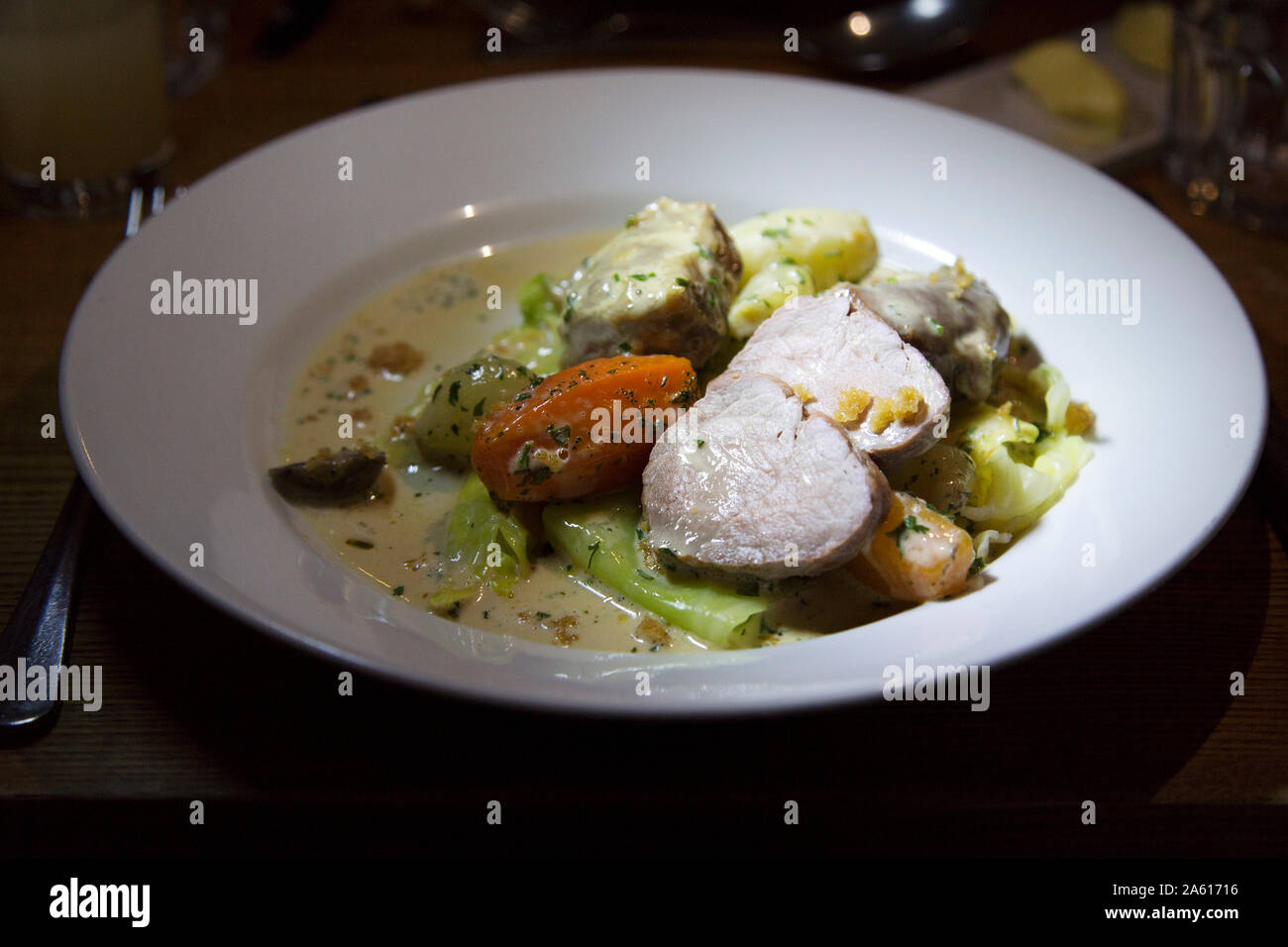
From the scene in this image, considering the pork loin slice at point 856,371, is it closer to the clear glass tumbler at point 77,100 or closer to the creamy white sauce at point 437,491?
the creamy white sauce at point 437,491

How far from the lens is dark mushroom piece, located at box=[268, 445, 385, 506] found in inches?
90.2

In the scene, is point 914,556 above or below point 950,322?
below

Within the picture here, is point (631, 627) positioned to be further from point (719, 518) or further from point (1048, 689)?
point (1048, 689)

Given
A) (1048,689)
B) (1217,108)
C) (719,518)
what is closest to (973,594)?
(1048,689)

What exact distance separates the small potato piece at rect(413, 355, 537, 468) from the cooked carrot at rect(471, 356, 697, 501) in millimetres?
162

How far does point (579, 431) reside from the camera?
221 cm

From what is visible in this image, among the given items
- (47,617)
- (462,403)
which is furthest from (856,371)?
(47,617)

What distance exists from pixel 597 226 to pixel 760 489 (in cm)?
141

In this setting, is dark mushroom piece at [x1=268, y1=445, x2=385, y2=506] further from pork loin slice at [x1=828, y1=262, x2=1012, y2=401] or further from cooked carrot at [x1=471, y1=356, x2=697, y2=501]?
pork loin slice at [x1=828, y1=262, x2=1012, y2=401]

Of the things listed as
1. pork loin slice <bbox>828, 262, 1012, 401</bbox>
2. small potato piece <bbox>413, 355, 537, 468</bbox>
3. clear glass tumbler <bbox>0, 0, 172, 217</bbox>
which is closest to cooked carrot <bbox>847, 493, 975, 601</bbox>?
pork loin slice <bbox>828, 262, 1012, 401</bbox>

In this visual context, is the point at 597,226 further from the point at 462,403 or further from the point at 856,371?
the point at 856,371

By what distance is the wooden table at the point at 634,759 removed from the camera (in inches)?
70.8

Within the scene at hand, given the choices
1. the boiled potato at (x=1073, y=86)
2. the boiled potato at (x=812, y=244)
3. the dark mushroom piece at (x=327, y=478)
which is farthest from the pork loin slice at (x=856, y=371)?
the boiled potato at (x=1073, y=86)
